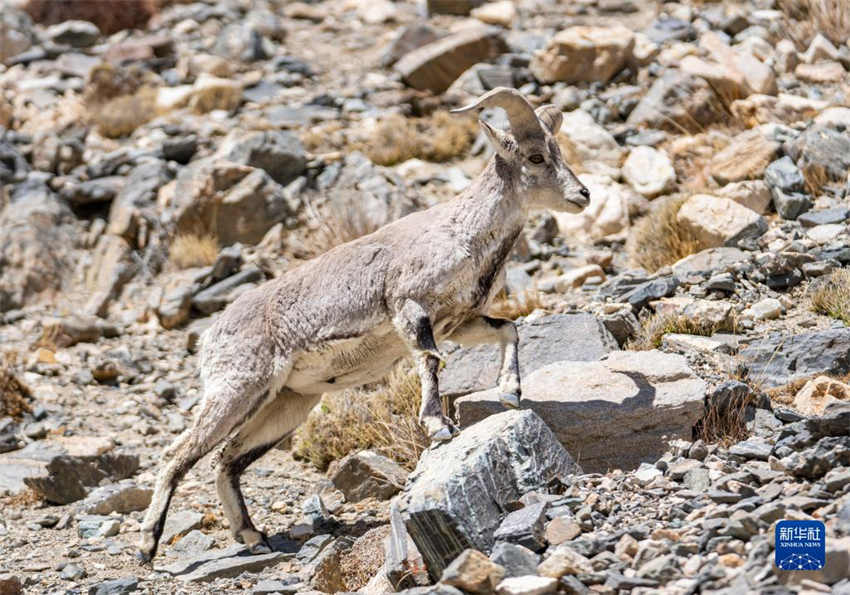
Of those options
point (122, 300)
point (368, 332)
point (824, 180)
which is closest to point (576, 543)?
point (368, 332)

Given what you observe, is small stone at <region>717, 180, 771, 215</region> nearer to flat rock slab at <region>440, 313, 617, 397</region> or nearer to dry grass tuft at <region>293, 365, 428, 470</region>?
flat rock slab at <region>440, 313, 617, 397</region>

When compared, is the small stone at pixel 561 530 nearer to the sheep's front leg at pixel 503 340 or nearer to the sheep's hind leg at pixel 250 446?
the sheep's front leg at pixel 503 340

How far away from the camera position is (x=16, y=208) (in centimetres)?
1596

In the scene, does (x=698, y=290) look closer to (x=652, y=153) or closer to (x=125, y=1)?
(x=652, y=153)

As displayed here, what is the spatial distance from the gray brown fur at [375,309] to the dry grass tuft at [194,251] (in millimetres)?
6518

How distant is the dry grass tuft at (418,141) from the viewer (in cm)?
1578

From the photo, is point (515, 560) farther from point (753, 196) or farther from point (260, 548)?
point (753, 196)

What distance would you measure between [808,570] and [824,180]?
7.87 m

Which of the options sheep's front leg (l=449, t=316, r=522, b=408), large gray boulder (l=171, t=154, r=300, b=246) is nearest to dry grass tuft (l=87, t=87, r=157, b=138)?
large gray boulder (l=171, t=154, r=300, b=246)

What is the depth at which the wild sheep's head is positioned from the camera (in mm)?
7527

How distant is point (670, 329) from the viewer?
8969mm

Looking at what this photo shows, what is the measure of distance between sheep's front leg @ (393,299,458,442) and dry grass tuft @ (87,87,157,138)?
12354mm

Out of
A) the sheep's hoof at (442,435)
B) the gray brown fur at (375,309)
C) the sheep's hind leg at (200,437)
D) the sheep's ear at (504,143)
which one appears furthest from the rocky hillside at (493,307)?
the sheep's ear at (504,143)

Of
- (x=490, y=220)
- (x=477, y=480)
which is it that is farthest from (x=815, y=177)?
(x=477, y=480)
